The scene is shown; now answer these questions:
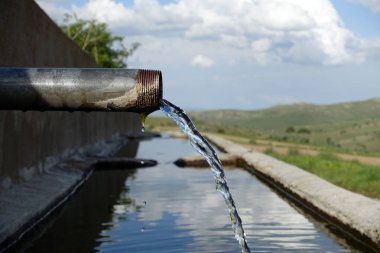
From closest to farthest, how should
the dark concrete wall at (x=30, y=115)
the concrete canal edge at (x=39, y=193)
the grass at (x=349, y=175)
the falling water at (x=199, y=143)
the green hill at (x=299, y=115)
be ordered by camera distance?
the falling water at (x=199, y=143) → the concrete canal edge at (x=39, y=193) → the dark concrete wall at (x=30, y=115) → the grass at (x=349, y=175) → the green hill at (x=299, y=115)

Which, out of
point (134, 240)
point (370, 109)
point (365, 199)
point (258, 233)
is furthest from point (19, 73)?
point (370, 109)

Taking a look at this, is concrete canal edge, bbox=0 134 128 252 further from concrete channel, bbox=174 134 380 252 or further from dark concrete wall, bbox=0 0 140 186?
concrete channel, bbox=174 134 380 252

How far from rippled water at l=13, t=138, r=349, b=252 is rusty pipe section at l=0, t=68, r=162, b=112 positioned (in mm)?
2857

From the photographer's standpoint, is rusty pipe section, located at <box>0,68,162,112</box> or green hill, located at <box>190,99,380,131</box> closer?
rusty pipe section, located at <box>0,68,162,112</box>

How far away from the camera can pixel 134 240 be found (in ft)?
24.3

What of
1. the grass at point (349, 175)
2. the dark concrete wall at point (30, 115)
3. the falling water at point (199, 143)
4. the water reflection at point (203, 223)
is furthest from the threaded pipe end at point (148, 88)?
the grass at point (349, 175)

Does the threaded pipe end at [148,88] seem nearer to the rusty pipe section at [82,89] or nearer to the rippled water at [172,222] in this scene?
the rusty pipe section at [82,89]

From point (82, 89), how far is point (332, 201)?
5.58 meters

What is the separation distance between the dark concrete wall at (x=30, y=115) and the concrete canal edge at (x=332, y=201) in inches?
163

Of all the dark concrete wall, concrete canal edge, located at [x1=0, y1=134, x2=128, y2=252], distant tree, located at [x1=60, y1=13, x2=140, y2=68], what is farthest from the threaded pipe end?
distant tree, located at [x1=60, y1=13, x2=140, y2=68]

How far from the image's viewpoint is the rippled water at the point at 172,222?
721 cm

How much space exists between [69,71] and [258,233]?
155 inches

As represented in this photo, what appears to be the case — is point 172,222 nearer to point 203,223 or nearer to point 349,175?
point 203,223

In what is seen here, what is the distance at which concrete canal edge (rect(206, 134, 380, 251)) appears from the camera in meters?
7.51
